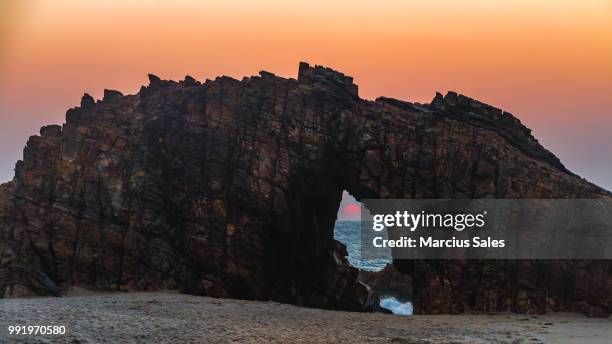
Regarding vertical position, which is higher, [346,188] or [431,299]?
[346,188]

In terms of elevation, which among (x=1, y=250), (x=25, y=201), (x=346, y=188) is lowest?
(x=1, y=250)

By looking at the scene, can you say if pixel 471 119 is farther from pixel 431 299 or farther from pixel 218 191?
pixel 218 191

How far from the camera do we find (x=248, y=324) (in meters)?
32.6

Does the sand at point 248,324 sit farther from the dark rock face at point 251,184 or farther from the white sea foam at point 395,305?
the white sea foam at point 395,305

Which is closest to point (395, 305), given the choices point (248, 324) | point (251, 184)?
point (251, 184)

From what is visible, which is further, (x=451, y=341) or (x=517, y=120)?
(x=517, y=120)

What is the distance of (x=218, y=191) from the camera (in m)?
48.1

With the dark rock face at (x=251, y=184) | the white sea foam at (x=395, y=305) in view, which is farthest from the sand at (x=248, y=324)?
the white sea foam at (x=395, y=305)

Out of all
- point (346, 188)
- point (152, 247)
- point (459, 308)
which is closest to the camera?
point (459, 308)

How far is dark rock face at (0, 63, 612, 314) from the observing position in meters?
44.6

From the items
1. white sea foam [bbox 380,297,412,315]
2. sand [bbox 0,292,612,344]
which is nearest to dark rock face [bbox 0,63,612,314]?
sand [bbox 0,292,612,344]

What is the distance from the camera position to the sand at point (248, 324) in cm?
2781

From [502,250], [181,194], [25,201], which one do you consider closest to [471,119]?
[502,250]

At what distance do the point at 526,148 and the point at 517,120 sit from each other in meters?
2.94
